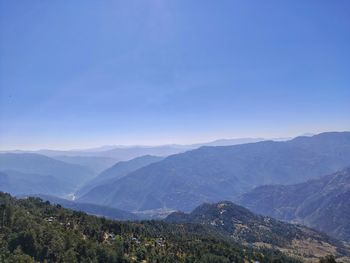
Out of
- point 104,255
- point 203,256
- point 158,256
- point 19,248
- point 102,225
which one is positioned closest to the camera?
point 19,248

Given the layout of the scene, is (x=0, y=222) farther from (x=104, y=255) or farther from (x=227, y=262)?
(x=227, y=262)

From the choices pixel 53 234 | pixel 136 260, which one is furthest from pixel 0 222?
pixel 136 260

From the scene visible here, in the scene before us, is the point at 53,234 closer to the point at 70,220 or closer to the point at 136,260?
the point at 136,260

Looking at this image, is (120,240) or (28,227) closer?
(28,227)

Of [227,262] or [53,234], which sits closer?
[53,234]

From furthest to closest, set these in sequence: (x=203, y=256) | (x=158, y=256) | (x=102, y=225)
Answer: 1. (x=102, y=225)
2. (x=203, y=256)
3. (x=158, y=256)

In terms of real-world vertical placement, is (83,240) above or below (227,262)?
above

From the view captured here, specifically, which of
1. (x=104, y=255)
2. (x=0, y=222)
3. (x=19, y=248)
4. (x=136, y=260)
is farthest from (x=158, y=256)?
(x=0, y=222)

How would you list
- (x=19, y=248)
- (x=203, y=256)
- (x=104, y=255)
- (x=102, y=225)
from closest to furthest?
(x=19, y=248) < (x=104, y=255) < (x=203, y=256) < (x=102, y=225)

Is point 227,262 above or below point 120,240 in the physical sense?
below
